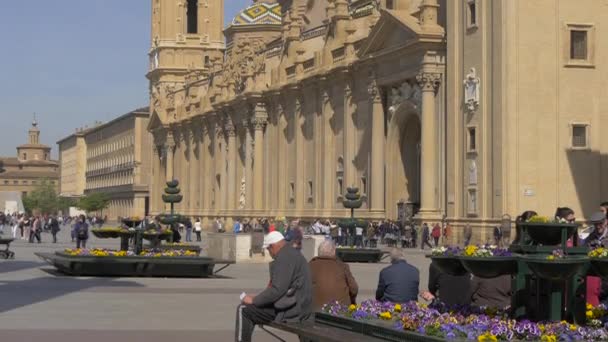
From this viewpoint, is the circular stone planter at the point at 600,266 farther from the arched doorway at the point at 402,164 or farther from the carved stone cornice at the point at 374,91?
the carved stone cornice at the point at 374,91

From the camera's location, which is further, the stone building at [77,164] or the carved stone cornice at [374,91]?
the stone building at [77,164]

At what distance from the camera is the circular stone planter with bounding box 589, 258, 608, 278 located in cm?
1169

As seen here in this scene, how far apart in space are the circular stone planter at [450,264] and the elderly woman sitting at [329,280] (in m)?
2.46

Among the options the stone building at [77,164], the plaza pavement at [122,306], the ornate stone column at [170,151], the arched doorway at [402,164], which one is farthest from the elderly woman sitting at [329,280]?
the stone building at [77,164]

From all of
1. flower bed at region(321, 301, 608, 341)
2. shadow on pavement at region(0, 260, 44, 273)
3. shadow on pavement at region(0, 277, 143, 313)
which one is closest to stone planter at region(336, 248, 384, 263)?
shadow on pavement at region(0, 260, 44, 273)

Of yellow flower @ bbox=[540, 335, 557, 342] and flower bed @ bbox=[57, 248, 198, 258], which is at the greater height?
flower bed @ bbox=[57, 248, 198, 258]

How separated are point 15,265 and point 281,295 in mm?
23316

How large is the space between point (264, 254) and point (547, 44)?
13.1m

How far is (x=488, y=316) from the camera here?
41.5 feet

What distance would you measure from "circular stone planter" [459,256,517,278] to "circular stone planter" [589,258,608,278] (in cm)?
66

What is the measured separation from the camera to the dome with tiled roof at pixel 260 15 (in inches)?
4131

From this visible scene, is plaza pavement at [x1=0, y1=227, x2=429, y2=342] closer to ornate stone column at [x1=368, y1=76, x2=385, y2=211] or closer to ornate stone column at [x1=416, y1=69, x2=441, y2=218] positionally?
ornate stone column at [x1=416, y1=69, x2=441, y2=218]

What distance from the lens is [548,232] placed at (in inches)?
470

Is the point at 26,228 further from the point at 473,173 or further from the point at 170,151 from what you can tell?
the point at 473,173
